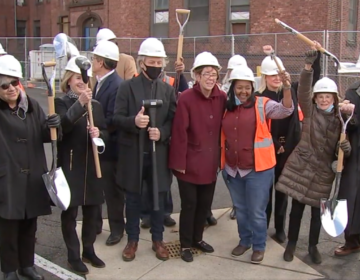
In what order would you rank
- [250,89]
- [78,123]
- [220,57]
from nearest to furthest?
[78,123] < [250,89] < [220,57]

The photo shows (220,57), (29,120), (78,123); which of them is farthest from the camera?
(220,57)

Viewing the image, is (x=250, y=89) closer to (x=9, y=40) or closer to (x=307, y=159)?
(x=307, y=159)

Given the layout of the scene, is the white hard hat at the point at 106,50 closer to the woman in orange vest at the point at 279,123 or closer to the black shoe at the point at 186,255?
the woman in orange vest at the point at 279,123

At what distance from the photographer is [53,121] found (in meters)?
3.64

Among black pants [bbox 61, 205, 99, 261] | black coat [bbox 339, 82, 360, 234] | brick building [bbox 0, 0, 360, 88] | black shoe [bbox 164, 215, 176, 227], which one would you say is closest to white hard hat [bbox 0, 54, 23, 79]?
black pants [bbox 61, 205, 99, 261]

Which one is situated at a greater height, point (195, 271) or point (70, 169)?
point (70, 169)

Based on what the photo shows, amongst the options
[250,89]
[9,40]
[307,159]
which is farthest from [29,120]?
[9,40]

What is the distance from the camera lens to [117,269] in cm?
423

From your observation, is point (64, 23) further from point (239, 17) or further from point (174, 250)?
point (174, 250)

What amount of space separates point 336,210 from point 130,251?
2040 millimetres

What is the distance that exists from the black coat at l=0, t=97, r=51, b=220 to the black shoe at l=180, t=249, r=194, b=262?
1433 mm

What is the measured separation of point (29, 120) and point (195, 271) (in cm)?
207

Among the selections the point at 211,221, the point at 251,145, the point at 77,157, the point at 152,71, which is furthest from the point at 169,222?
the point at 152,71

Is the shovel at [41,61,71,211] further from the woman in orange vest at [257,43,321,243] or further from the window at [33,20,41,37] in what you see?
the window at [33,20,41,37]
